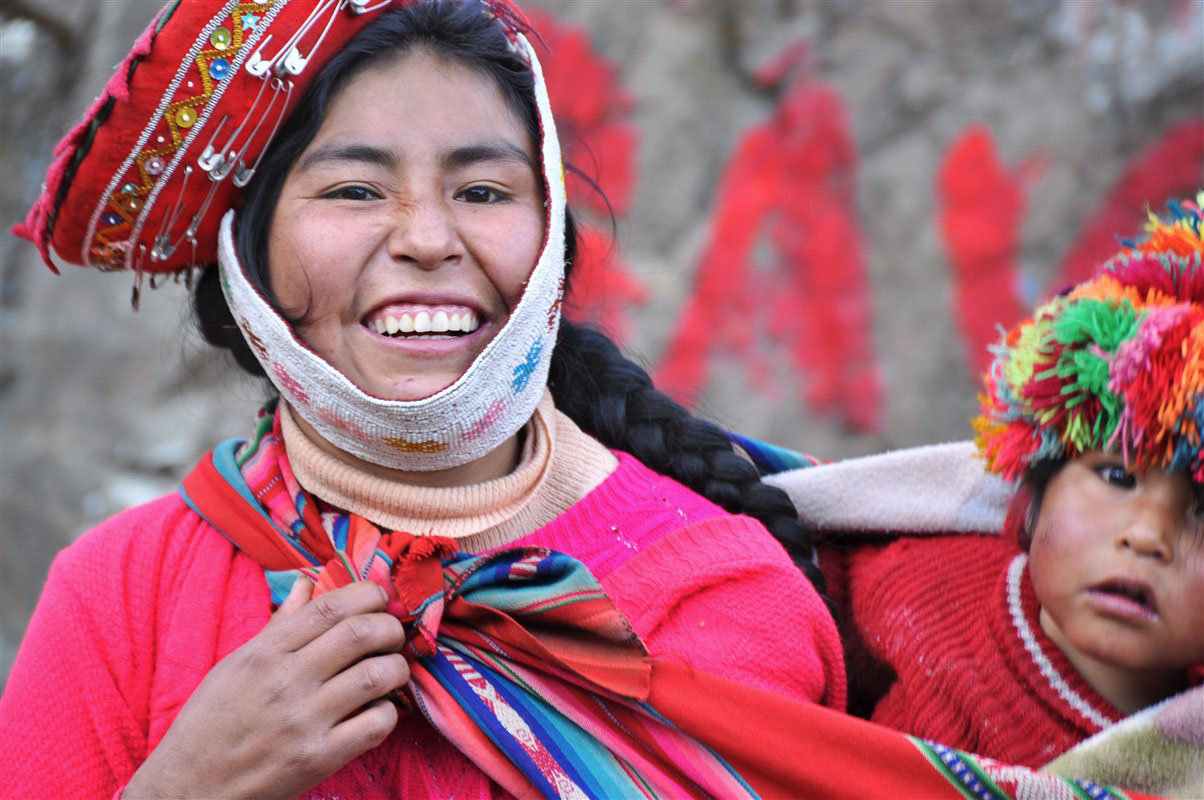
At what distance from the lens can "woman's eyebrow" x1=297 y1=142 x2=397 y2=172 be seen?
1728 millimetres

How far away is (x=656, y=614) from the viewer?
1.72 metres

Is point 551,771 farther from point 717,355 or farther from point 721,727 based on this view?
point 717,355

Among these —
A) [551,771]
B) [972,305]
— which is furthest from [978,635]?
[972,305]

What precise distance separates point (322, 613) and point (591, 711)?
376 mm

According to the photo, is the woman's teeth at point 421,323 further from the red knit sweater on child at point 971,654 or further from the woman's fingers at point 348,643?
the red knit sweater on child at point 971,654

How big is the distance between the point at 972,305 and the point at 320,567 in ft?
9.26

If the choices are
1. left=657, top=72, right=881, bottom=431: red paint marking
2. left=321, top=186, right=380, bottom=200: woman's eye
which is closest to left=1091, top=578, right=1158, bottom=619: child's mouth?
left=321, top=186, right=380, bottom=200: woman's eye

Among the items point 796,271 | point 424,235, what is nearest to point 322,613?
point 424,235

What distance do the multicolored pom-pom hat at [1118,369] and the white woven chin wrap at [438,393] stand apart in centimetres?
66

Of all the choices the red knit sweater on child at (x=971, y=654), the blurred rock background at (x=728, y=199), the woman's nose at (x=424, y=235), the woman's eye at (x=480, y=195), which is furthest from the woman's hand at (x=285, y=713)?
the blurred rock background at (x=728, y=199)

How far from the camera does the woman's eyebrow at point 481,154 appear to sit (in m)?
1.75

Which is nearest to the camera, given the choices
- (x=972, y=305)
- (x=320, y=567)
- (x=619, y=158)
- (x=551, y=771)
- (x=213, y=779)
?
(x=213, y=779)

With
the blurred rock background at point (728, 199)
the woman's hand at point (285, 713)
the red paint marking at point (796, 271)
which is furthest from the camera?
the red paint marking at point (796, 271)

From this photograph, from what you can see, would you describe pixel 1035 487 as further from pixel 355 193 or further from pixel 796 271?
pixel 796 271
